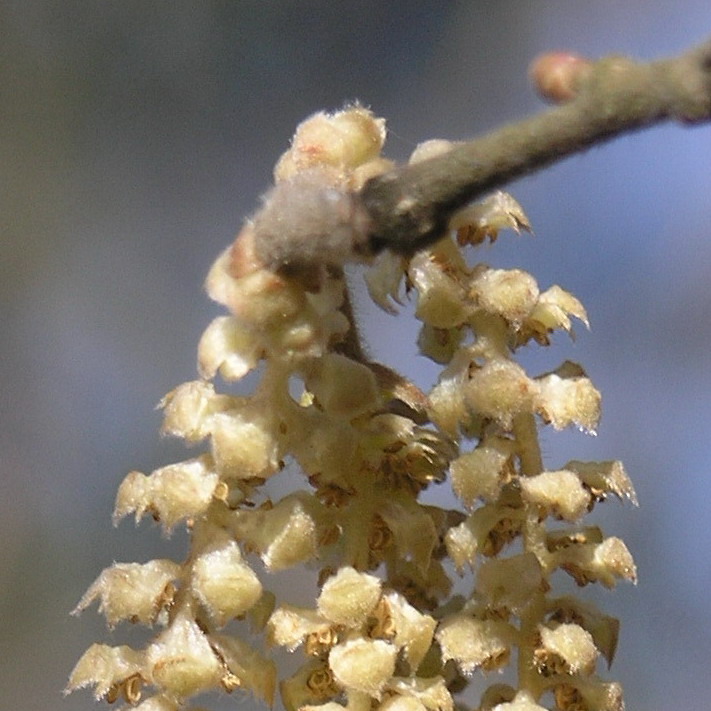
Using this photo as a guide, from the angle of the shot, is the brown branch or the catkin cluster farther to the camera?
the catkin cluster

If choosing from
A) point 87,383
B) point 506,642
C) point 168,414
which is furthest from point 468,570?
point 87,383

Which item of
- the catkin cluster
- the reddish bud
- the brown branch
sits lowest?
the catkin cluster

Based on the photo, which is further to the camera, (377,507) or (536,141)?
(377,507)

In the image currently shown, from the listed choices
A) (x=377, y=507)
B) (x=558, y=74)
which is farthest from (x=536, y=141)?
(x=377, y=507)

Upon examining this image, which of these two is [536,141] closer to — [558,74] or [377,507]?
[558,74]

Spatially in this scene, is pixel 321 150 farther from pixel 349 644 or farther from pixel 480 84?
pixel 480 84
